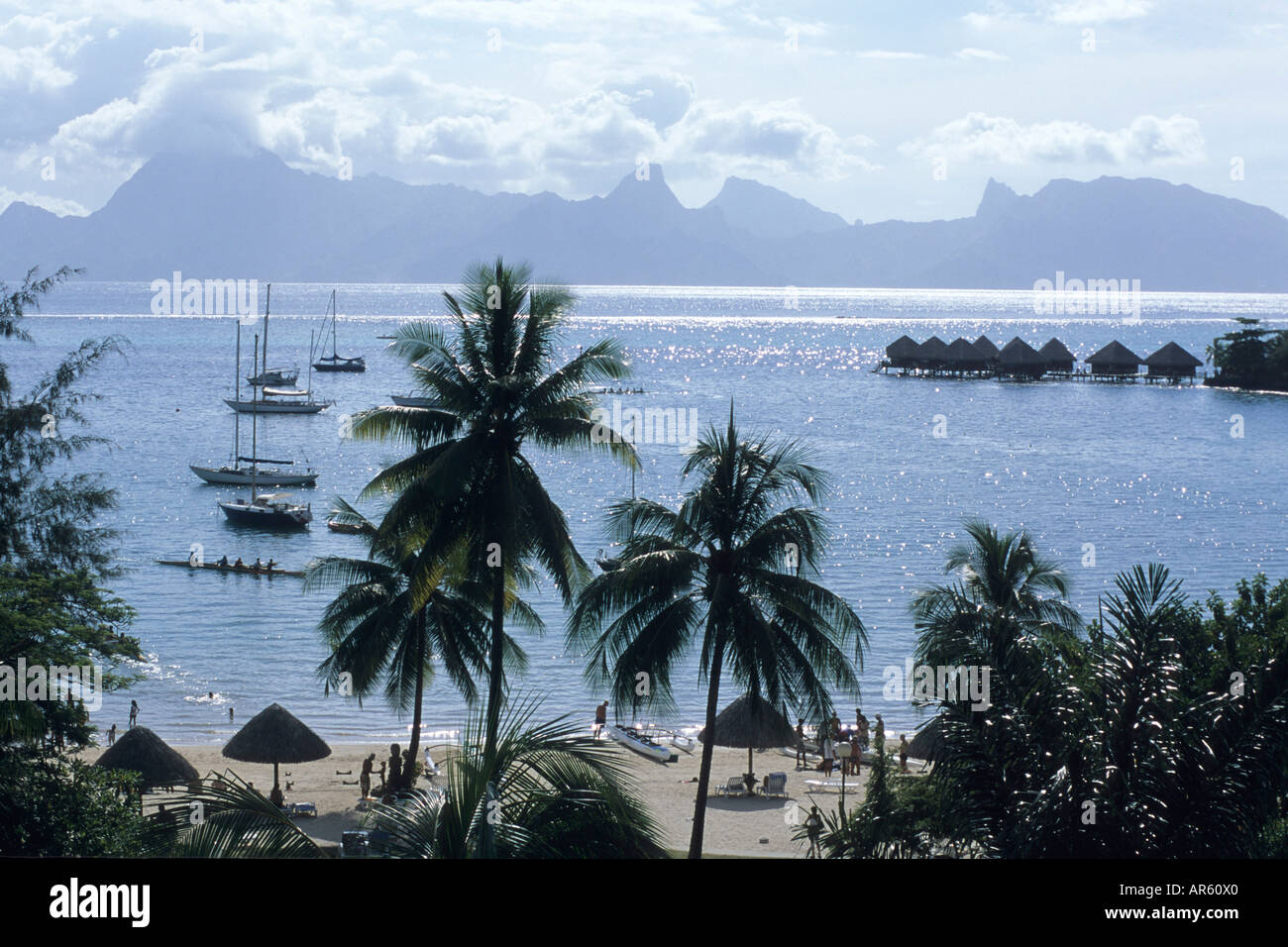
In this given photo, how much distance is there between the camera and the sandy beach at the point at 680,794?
2317cm

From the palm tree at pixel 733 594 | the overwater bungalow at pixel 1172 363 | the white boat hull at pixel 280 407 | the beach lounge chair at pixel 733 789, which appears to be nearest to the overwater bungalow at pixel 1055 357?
the overwater bungalow at pixel 1172 363

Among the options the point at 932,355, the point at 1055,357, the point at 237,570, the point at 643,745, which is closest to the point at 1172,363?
the point at 1055,357

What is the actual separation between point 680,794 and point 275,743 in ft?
29.3

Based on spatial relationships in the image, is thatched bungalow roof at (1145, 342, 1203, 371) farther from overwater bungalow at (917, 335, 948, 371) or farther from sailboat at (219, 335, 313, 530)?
sailboat at (219, 335, 313, 530)

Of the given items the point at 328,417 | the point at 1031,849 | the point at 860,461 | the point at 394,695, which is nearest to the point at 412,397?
the point at 328,417

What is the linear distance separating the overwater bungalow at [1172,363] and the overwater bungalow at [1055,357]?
9.75 metres

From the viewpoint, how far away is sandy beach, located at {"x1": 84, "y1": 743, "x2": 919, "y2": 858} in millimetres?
23173

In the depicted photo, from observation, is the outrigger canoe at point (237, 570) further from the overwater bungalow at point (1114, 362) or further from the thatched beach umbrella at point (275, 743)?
the overwater bungalow at point (1114, 362)

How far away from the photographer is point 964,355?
13588 cm

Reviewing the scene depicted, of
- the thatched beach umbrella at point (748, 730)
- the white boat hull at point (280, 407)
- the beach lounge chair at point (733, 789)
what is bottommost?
the beach lounge chair at point (733, 789)

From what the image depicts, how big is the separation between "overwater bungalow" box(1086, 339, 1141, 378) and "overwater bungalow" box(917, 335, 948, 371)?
16.1m

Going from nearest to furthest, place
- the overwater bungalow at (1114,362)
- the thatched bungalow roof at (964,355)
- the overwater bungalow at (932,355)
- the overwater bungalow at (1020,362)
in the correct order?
the overwater bungalow at (1114,362) → the overwater bungalow at (1020,362) → the thatched bungalow roof at (964,355) → the overwater bungalow at (932,355)

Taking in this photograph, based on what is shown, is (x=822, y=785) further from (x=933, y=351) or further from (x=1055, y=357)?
(x=933, y=351)

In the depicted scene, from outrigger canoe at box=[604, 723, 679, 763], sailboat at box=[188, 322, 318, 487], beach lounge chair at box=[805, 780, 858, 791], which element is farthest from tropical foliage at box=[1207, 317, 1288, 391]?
beach lounge chair at box=[805, 780, 858, 791]
